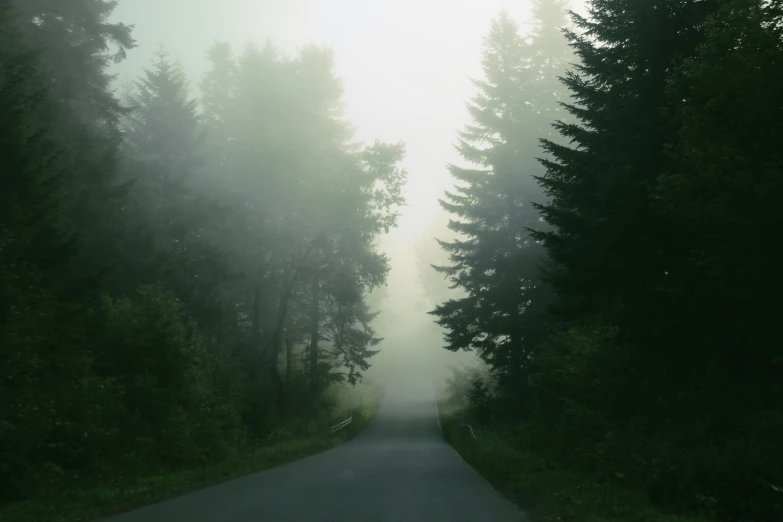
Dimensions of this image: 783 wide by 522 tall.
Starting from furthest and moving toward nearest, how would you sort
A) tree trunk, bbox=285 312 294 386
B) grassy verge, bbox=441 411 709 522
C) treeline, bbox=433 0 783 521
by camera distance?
tree trunk, bbox=285 312 294 386 → treeline, bbox=433 0 783 521 → grassy verge, bbox=441 411 709 522

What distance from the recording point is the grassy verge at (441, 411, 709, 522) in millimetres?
10703

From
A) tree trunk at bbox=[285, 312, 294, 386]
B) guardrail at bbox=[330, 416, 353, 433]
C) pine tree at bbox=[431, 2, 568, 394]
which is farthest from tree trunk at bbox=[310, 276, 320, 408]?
pine tree at bbox=[431, 2, 568, 394]

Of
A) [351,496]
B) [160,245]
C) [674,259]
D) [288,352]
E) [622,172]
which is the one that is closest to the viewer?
[351,496]

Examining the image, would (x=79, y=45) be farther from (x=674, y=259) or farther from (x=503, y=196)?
(x=674, y=259)

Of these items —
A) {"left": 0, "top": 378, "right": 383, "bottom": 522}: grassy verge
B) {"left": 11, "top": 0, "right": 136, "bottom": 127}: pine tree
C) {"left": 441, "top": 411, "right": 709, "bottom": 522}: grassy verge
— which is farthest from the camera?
{"left": 11, "top": 0, "right": 136, "bottom": 127}: pine tree

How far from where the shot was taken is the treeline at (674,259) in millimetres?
12047

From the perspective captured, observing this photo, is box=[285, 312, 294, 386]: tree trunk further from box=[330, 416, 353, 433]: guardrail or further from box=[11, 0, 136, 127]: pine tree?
box=[11, 0, 136, 127]: pine tree

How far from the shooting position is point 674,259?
47.7ft

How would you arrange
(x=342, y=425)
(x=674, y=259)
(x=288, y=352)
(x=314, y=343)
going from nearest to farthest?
(x=674, y=259) < (x=342, y=425) < (x=288, y=352) < (x=314, y=343)

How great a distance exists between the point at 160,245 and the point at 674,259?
19.2m

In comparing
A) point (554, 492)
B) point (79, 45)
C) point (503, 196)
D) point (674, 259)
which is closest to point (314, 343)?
A: point (503, 196)

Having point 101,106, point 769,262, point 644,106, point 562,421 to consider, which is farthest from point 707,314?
point 101,106

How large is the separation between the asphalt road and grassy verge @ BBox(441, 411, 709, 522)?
47 centimetres

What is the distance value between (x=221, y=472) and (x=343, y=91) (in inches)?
1000
